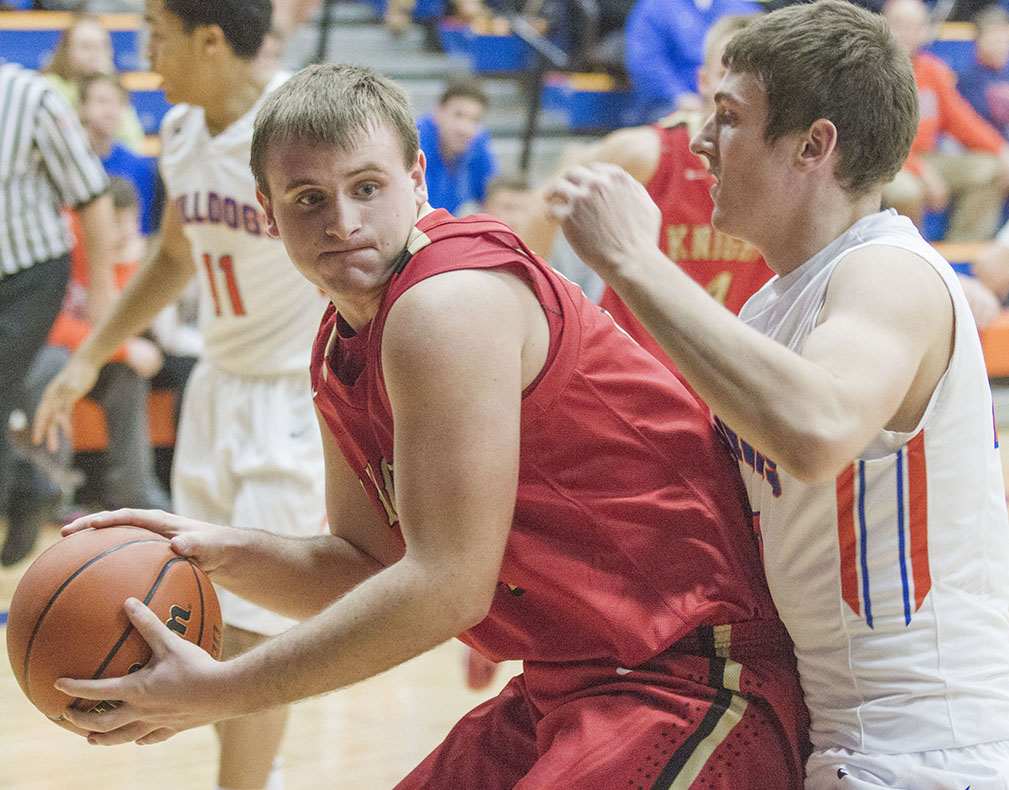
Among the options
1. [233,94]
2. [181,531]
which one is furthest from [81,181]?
[181,531]

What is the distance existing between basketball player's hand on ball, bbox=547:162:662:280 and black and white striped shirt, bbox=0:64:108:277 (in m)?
3.82

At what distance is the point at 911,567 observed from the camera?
1.84 metres

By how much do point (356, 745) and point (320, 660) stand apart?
244cm

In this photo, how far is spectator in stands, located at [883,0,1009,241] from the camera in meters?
8.98

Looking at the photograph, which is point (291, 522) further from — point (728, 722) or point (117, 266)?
point (117, 266)

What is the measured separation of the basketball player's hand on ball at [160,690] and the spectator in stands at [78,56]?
5808mm

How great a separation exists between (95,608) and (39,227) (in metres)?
3.69

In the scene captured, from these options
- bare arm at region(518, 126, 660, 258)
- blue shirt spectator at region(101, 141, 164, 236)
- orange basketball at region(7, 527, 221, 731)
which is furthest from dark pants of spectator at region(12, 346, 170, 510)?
orange basketball at region(7, 527, 221, 731)

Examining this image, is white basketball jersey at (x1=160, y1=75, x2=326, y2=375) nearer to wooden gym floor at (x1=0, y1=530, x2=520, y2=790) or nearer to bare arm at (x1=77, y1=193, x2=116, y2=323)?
wooden gym floor at (x1=0, y1=530, x2=520, y2=790)

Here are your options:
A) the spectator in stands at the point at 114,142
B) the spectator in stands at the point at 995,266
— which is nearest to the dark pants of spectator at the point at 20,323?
the spectator in stands at the point at 114,142

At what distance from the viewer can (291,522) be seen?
11.2ft

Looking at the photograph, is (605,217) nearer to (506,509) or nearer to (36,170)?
(506,509)

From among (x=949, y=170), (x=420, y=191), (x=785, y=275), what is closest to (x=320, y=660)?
(x=420, y=191)

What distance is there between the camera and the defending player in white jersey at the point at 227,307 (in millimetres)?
3373
